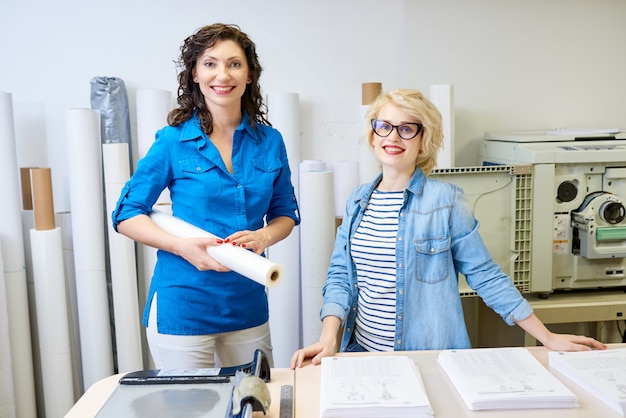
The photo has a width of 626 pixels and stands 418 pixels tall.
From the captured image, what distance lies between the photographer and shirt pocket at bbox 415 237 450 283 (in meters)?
1.66

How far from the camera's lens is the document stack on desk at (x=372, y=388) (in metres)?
1.20

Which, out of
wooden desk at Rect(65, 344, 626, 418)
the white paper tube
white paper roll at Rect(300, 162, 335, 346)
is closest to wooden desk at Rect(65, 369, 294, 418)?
wooden desk at Rect(65, 344, 626, 418)

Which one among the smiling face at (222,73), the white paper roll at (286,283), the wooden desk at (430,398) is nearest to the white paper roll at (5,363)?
the white paper roll at (286,283)

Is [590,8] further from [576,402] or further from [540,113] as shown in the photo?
[576,402]

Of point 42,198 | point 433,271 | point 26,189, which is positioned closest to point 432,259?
point 433,271

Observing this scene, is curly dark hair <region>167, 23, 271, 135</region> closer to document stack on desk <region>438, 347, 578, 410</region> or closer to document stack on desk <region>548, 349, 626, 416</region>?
document stack on desk <region>438, 347, 578, 410</region>

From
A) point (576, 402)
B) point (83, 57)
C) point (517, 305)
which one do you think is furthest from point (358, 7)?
point (576, 402)

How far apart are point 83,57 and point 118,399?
190 centimetres

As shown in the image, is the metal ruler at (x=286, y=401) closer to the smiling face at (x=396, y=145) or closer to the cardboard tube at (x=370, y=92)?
the smiling face at (x=396, y=145)

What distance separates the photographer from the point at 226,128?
1722 millimetres

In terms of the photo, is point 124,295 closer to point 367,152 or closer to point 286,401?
point 367,152

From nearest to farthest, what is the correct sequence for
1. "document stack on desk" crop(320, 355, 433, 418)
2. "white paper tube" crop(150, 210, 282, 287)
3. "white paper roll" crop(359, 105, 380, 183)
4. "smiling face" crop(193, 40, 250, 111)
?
"document stack on desk" crop(320, 355, 433, 418) < "white paper tube" crop(150, 210, 282, 287) < "smiling face" crop(193, 40, 250, 111) < "white paper roll" crop(359, 105, 380, 183)

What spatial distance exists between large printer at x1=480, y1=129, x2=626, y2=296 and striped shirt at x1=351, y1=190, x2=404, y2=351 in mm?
970

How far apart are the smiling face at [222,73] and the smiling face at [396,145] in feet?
1.30
